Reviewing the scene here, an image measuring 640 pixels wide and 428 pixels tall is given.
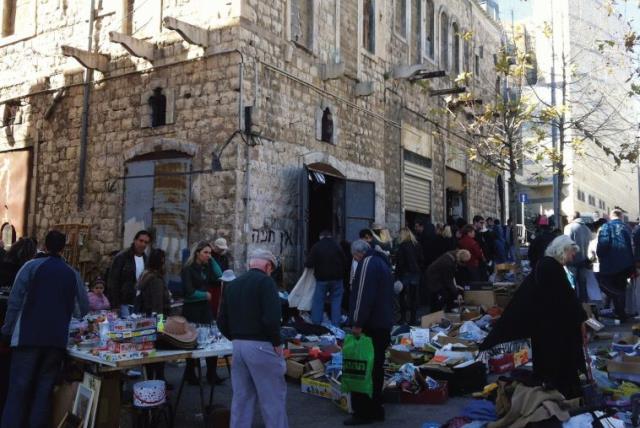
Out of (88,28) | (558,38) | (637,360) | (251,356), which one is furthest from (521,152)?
(558,38)

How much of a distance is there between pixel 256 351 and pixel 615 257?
7.89 metres

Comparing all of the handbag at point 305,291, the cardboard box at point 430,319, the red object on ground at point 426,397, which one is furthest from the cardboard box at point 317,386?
the handbag at point 305,291

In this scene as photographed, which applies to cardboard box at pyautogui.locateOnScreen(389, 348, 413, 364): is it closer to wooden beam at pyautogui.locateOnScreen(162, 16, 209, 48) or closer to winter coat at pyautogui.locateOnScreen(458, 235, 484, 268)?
winter coat at pyautogui.locateOnScreen(458, 235, 484, 268)

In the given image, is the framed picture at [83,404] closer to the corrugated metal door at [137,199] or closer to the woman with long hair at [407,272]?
the woman with long hair at [407,272]

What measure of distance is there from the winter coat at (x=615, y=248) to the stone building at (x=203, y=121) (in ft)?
16.4

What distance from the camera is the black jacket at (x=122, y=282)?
6.91 metres

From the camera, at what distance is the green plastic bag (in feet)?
17.7

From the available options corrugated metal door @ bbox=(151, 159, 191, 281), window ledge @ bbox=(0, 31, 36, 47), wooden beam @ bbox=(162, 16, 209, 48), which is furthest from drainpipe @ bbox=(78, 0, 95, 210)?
wooden beam @ bbox=(162, 16, 209, 48)

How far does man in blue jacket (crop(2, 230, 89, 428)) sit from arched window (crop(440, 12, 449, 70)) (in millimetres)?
16704

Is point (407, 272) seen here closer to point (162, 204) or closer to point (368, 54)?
point (162, 204)

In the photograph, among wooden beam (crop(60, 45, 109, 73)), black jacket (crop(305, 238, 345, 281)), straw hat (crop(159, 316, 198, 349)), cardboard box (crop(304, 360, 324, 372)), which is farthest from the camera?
wooden beam (crop(60, 45, 109, 73))

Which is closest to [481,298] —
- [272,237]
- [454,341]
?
[454,341]

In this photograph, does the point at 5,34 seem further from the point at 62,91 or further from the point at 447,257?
the point at 447,257

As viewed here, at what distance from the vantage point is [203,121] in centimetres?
1102
